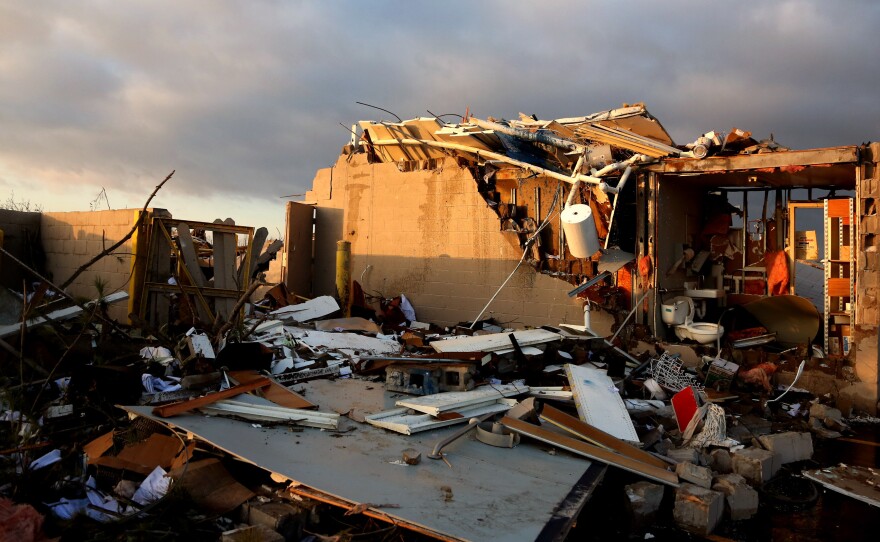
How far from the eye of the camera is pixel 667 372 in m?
7.50

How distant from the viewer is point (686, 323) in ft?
29.4

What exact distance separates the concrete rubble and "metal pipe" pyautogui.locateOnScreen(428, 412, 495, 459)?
5 cm

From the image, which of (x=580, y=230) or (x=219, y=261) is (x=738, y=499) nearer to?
(x=580, y=230)

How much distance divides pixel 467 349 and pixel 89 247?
7011mm

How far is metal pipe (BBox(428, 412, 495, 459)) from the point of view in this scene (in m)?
4.13

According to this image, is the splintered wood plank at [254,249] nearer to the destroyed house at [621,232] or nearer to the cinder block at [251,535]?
the destroyed house at [621,232]

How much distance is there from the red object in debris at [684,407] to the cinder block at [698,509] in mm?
1660

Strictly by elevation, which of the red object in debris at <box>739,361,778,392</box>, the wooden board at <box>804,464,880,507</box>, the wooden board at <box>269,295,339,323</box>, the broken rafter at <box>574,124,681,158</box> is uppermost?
the broken rafter at <box>574,124,681,158</box>

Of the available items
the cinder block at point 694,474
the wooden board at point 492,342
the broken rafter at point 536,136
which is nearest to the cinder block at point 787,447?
the cinder block at point 694,474

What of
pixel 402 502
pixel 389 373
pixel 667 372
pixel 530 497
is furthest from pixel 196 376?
pixel 667 372

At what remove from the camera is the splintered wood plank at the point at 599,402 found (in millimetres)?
5125

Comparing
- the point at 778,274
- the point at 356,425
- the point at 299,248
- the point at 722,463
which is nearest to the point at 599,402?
the point at 722,463

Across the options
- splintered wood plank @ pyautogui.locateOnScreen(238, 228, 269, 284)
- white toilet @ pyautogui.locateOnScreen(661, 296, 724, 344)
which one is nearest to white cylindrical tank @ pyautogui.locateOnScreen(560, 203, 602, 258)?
white toilet @ pyautogui.locateOnScreen(661, 296, 724, 344)

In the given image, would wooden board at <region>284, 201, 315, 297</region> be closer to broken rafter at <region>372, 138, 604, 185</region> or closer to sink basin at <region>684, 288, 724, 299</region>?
broken rafter at <region>372, 138, 604, 185</region>
